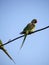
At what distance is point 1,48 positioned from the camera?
280cm

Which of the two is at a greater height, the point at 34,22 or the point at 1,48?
the point at 1,48

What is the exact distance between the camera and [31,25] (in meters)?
4.20

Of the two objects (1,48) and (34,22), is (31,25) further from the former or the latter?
(1,48)

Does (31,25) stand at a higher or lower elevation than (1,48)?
lower

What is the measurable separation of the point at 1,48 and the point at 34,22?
1.57 metres

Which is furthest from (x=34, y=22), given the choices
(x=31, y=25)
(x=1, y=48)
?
(x=1, y=48)

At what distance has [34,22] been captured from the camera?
13.4ft

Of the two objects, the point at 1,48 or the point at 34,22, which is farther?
the point at 34,22

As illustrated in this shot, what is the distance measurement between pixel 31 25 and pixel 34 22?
0.15 metres

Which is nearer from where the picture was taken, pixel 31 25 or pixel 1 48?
pixel 1 48

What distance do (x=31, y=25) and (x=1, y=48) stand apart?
5.28 ft
